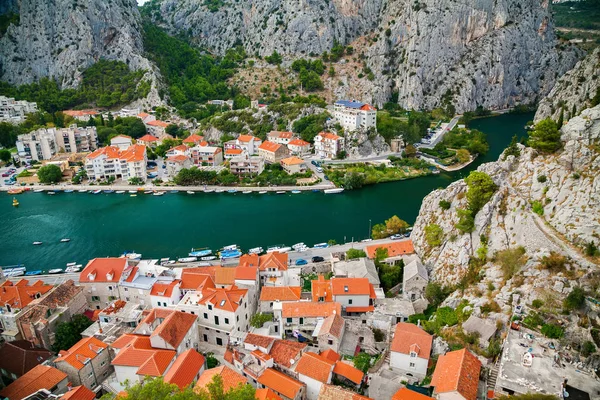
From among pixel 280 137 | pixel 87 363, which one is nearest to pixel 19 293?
pixel 87 363

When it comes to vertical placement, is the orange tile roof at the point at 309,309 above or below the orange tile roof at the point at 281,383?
above

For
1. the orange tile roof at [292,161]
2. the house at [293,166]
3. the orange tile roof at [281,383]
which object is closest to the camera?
the orange tile roof at [281,383]

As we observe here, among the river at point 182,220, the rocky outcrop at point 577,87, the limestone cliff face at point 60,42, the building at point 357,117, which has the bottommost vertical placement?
the river at point 182,220

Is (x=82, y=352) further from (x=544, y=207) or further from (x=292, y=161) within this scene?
(x=292, y=161)

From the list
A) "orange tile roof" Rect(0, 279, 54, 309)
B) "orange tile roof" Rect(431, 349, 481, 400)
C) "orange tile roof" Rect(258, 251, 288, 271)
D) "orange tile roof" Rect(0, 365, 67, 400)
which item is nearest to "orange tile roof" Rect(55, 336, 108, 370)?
"orange tile roof" Rect(0, 365, 67, 400)

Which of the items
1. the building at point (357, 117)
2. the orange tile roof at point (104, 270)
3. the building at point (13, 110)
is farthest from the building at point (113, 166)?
the building at point (357, 117)

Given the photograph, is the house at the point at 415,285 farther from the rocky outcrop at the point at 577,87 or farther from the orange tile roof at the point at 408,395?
the rocky outcrop at the point at 577,87
